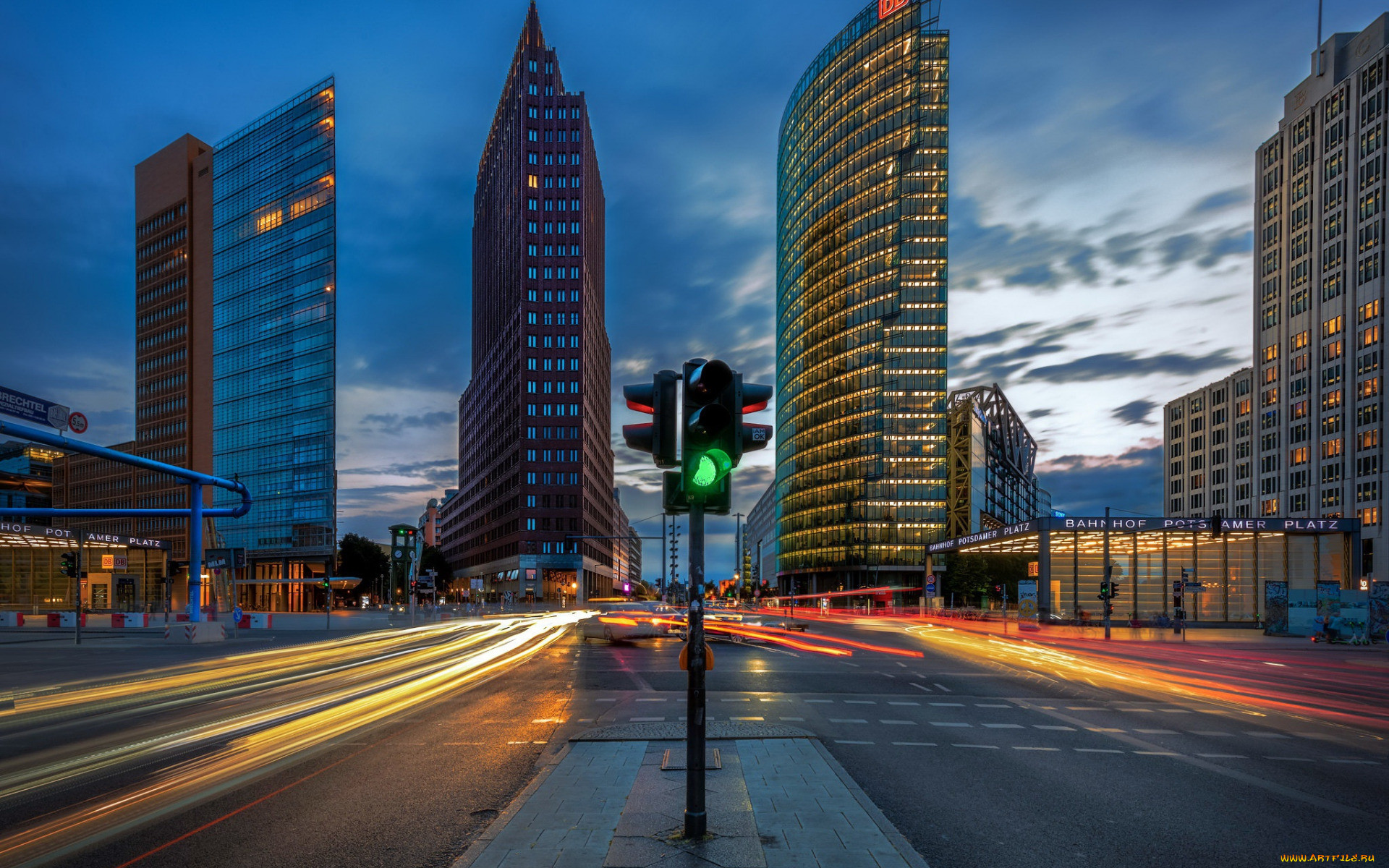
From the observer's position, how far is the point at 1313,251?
111625mm

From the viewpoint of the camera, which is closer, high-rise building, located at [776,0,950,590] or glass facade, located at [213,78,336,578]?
glass facade, located at [213,78,336,578]

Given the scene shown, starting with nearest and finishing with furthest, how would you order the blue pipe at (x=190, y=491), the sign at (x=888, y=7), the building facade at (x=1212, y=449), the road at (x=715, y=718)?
the road at (x=715, y=718), the blue pipe at (x=190, y=491), the sign at (x=888, y=7), the building facade at (x=1212, y=449)

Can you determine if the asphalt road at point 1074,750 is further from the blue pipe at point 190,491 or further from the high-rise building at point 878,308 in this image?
the high-rise building at point 878,308

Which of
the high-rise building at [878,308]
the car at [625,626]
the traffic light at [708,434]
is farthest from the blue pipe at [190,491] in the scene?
the high-rise building at [878,308]

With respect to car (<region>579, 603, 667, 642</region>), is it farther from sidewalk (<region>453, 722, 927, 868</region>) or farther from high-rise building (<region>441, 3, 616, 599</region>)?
high-rise building (<region>441, 3, 616, 599</region>)

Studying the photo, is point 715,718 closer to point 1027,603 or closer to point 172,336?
point 1027,603

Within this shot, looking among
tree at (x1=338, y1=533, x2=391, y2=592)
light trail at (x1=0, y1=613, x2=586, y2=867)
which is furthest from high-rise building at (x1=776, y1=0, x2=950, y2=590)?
light trail at (x1=0, y1=613, x2=586, y2=867)

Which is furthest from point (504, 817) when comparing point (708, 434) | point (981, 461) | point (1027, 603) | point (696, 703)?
point (981, 461)

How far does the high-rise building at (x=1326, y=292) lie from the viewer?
10088 centimetres

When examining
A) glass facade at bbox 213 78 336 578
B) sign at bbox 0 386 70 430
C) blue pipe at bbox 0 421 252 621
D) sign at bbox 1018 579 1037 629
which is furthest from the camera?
glass facade at bbox 213 78 336 578

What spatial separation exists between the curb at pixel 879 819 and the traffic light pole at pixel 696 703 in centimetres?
160

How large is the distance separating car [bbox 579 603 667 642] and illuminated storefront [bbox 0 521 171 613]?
55.2 m

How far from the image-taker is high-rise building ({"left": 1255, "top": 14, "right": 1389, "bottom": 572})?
101 meters

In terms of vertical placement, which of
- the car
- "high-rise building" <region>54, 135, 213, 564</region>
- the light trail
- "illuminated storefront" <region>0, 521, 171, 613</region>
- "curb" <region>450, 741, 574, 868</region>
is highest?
"high-rise building" <region>54, 135, 213, 564</region>
